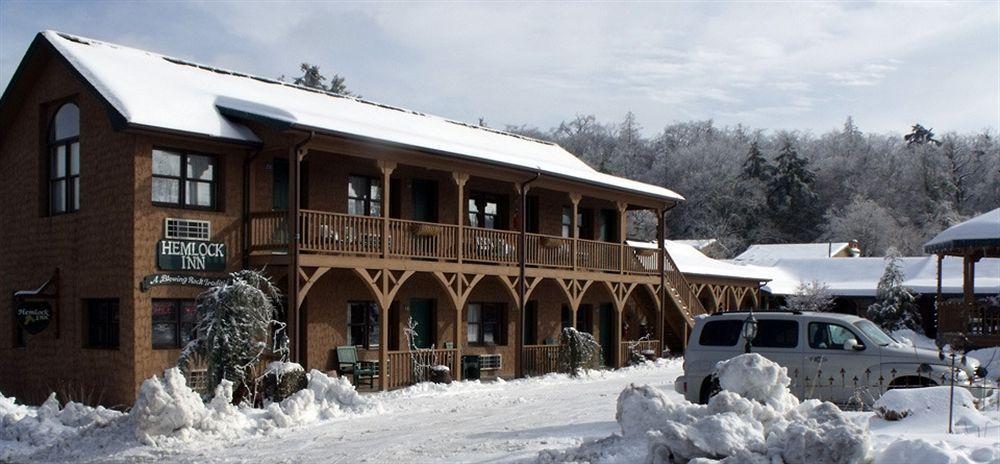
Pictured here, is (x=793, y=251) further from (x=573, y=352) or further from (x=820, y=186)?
(x=573, y=352)

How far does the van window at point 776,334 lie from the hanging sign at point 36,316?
1471cm

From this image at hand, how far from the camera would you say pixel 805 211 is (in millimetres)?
82500

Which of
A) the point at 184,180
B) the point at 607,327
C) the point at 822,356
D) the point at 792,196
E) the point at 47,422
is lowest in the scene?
the point at 47,422

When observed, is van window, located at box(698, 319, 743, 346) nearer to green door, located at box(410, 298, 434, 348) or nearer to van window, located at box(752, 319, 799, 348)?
van window, located at box(752, 319, 799, 348)

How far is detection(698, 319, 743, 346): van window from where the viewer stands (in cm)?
1744

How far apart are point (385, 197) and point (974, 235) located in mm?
16860

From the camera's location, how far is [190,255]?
824 inches

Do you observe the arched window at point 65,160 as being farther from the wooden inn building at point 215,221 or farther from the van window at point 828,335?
the van window at point 828,335

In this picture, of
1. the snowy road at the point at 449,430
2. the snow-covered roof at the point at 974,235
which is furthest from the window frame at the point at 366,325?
the snow-covered roof at the point at 974,235

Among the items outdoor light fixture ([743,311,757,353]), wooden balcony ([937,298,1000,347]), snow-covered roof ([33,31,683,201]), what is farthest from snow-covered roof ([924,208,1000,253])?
outdoor light fixture ([743,311,757,353])

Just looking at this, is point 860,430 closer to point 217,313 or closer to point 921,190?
point 217,313

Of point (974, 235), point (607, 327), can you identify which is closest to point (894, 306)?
point (974, 235)

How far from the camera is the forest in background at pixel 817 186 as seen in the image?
78375 mm

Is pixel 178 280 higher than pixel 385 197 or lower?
lower
